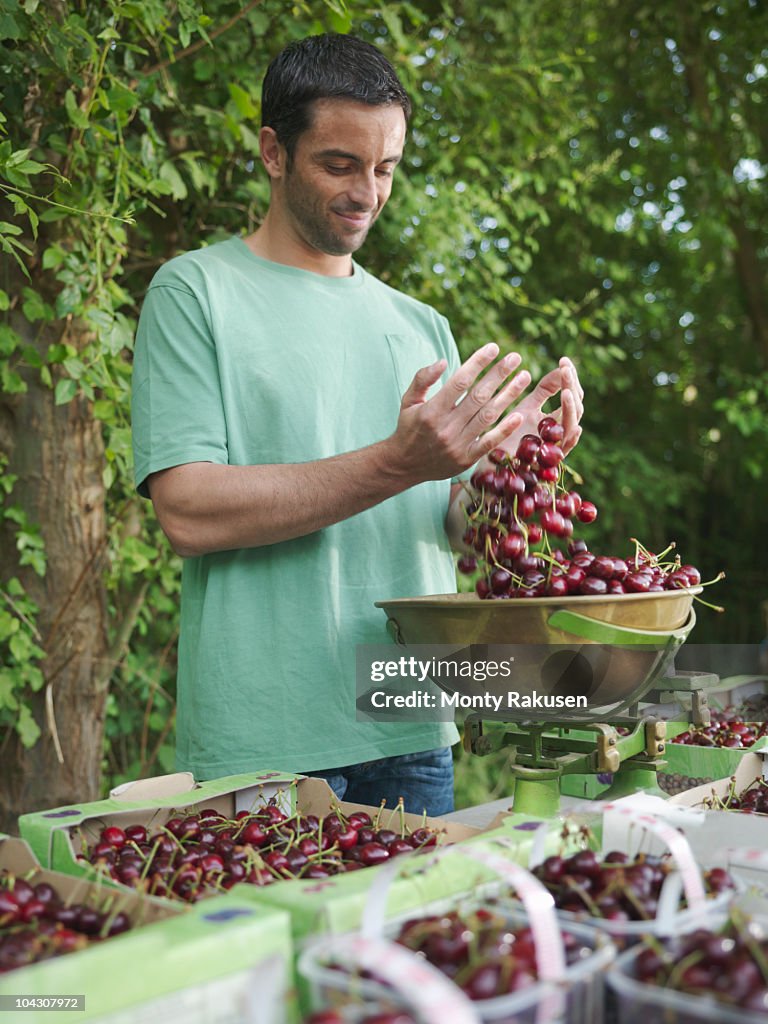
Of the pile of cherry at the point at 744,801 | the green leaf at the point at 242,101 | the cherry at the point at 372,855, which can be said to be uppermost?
the green leaf at the point at 242,101

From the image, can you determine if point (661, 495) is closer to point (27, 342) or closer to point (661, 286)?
point (661, 286)

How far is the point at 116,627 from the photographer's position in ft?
10.3

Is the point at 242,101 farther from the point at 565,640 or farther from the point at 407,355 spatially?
the point at 565,640

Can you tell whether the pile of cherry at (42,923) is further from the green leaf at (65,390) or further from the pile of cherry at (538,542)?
the green leaf at (65,390)

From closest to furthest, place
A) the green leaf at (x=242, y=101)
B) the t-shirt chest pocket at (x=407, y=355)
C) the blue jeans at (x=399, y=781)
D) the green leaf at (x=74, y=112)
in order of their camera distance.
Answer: the blue jeans at (x=399, y=781), the t-shirt chest pocket at (x=407, y=355), the green leaf at (x=74, y=112), the green leaf at (x=242, y=101)

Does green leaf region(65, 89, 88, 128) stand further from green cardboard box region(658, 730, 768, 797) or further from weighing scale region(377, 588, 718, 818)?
green cardboard box region(658, 730, 768, 797)

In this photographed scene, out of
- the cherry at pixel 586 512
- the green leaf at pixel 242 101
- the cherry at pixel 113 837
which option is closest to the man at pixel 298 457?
the cherry at pixel 586 512

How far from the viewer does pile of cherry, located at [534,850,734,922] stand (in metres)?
0.93

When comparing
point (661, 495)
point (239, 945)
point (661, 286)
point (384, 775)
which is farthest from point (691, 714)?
point (661, 286)

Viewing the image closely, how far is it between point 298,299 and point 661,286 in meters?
5.70

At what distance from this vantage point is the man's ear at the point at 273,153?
1892 mm

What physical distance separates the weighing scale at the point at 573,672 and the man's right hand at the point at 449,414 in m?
0.23

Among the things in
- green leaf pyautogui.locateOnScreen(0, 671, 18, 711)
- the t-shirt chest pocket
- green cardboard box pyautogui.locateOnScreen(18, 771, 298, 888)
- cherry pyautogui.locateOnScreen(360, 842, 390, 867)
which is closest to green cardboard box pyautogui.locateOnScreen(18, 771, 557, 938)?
green cardboard box pyautogui.locateOnScreen(18, 771, 298, 888)

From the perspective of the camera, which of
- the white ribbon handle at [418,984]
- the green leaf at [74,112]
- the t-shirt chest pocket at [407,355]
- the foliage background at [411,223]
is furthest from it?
the foliage background at [411,223]
